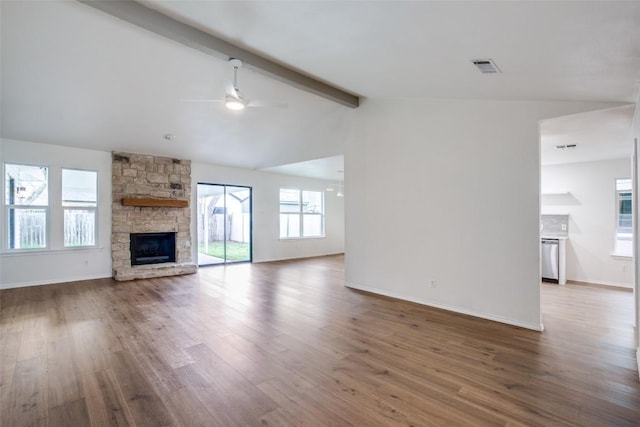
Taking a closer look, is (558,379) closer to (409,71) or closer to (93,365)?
(409,71)

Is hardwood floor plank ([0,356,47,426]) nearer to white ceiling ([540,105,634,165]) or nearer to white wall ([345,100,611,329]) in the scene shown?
white wall ([345,100,611,329])

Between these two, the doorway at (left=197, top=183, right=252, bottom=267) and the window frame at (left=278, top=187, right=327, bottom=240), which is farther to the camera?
the window frame at (left=278, top=187, right=327, bottom=240)

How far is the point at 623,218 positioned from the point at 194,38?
7.71 metres

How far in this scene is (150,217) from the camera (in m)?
6.90

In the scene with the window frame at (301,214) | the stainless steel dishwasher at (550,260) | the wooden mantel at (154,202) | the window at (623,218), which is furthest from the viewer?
the window frame at (301,214)

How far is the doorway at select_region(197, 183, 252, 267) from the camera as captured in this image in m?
7.94

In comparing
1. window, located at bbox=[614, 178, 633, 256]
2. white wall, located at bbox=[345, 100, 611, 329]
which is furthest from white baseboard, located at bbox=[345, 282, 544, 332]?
window, located at bbox=[614, 178, 633, 256]

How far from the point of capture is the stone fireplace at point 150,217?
21.3 ft

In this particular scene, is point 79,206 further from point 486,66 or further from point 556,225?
point 556,225

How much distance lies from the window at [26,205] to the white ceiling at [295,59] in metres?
0.68

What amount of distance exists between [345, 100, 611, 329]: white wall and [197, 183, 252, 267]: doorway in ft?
13.4

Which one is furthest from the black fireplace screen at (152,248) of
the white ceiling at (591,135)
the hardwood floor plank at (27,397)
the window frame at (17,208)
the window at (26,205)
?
the white ceiling at (591,135)

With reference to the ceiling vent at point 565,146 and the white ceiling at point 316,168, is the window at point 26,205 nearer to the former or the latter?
the white ceiling at point 316,168

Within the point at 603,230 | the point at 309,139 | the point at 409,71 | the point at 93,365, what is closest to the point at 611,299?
the point at 603,230
